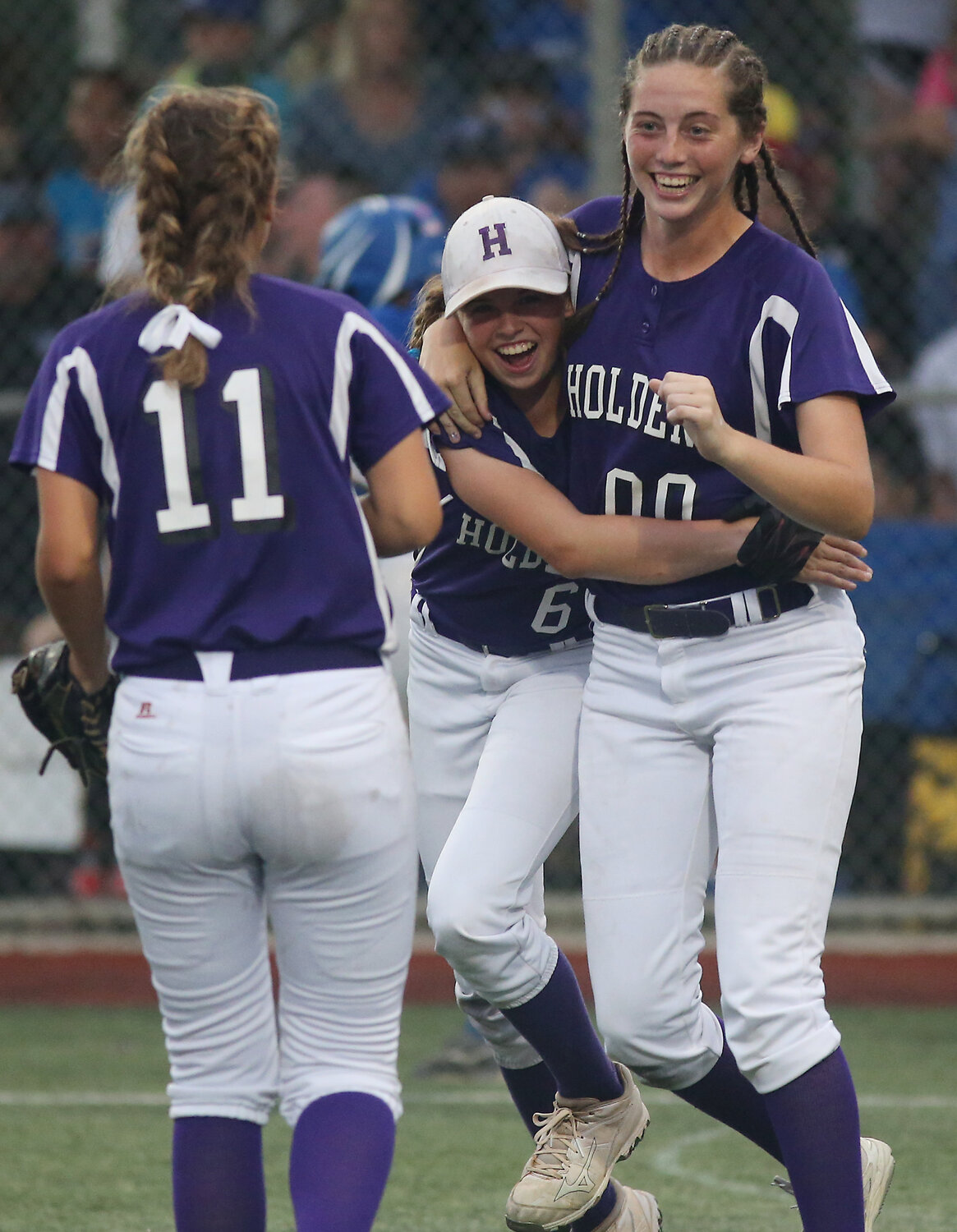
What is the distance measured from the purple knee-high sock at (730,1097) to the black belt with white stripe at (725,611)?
763 mm

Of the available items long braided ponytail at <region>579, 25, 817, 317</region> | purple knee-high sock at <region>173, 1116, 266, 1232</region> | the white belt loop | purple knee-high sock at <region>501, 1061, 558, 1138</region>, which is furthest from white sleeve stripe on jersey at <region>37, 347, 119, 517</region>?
purple knee-high sock at <region>501, 1061, 558, 1138</region>

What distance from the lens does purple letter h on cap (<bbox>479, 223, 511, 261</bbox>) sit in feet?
10.6

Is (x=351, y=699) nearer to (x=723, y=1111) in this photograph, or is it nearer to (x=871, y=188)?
(x=723, y=1111)

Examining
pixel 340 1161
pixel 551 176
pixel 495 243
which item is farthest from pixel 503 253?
pixel 551 176

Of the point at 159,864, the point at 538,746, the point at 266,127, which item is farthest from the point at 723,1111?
the point at 266,127

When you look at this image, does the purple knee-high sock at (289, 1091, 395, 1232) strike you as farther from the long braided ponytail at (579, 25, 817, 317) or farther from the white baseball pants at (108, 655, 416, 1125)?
the long braided ponytail at (579, 25, 817, 317)

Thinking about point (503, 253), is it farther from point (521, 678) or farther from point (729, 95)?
point (521, 678)

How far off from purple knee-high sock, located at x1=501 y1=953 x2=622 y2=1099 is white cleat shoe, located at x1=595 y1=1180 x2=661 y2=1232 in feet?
0.64

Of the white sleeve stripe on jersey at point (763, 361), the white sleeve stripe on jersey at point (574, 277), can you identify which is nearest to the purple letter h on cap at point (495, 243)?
the white sleeve stripe on jersey at point (574, 277)

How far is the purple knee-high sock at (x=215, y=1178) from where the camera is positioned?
8.70 feet

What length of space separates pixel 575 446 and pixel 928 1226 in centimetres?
173

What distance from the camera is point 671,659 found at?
3.15m

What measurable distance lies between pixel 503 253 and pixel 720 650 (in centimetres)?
80

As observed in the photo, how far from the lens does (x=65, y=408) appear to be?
2604 millimetres
